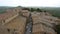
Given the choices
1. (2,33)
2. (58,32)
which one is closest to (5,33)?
(2,33)

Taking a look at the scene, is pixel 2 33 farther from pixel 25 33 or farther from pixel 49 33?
pixel 25 33

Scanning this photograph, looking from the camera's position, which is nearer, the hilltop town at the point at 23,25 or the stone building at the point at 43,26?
the hilltop town at the point at 23,25

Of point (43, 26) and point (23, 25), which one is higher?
point (43, 26)

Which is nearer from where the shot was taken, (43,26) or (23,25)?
(43,26)

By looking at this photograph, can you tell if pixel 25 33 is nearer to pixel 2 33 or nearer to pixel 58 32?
pixel 58 32

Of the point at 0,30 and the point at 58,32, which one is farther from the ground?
the point at 0,30

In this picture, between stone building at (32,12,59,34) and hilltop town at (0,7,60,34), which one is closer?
hilltop town at (0,7,60,34)

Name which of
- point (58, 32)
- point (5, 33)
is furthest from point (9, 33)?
point (58, 32)

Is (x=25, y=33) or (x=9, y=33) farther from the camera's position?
(x=25, y=33)

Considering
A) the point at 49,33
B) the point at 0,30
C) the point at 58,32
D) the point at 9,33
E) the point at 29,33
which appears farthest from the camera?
the point at 29,33

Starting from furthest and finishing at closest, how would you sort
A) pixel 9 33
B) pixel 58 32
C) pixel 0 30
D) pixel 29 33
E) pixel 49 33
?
pixel 29 33 → pixel 58 32 → pixel 49 33 → pixel 9 33 → pixel 0 30
